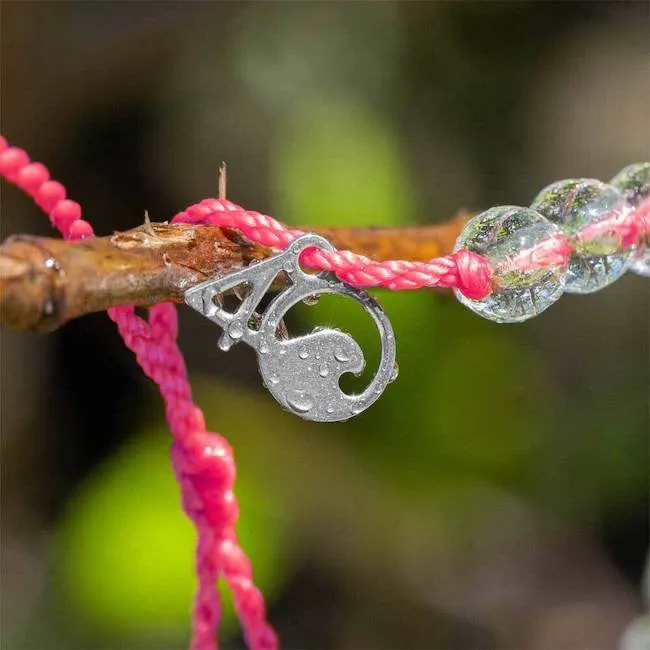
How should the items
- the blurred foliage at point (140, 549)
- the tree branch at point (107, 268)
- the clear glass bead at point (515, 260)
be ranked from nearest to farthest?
the tree branch at point (107, 268)
the clear glass bead at point (515, 260)
the blurred foliage at point (140, 549)

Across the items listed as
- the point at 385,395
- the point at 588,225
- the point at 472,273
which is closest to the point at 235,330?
the point at 472,273

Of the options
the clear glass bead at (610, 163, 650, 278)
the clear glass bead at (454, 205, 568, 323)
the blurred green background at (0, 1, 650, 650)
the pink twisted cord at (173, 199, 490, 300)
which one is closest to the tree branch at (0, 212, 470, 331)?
the pink twisted cord at (173, 199, 490, 300)

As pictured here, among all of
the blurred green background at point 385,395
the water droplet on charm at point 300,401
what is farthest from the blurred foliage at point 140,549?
the water droplet on charm at point 300,401

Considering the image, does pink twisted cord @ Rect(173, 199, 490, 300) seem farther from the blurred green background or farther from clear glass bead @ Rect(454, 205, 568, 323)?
the blurred green background

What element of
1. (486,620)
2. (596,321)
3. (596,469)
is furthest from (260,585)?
(596,321)

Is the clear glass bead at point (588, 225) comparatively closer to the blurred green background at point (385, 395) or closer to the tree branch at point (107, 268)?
the tree branch at point (107, 268)
